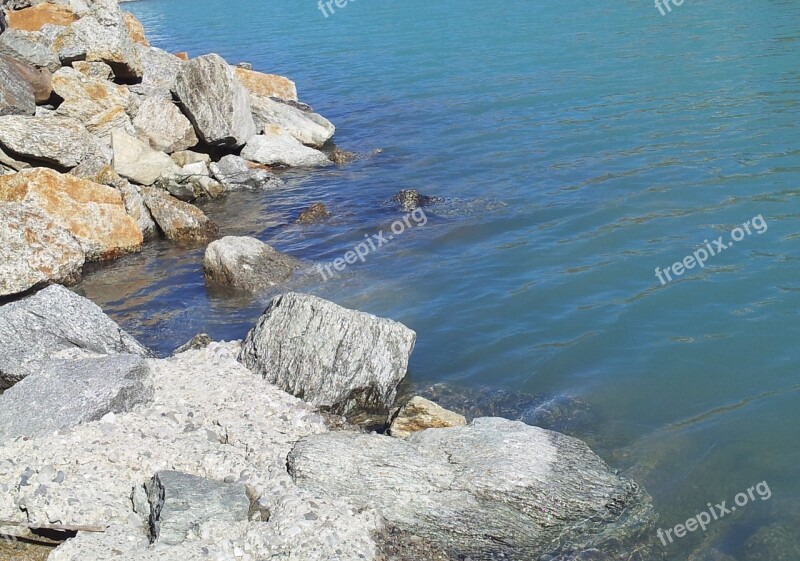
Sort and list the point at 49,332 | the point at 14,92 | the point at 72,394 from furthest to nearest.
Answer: the point at 14,92 → the point at 49,332 → the point at 72,394

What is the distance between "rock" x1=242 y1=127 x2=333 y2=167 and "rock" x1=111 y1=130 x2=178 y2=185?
305 cm

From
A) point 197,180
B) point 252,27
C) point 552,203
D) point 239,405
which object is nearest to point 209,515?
point 239,405

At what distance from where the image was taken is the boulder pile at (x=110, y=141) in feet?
49.8

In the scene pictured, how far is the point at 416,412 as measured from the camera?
9.23 m

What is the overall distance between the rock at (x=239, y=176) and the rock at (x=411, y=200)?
3890 millimetres

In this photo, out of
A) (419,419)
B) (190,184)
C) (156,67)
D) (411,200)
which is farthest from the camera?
(156,67)

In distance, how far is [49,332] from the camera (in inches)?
404

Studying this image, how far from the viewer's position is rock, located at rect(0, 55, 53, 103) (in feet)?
59.3

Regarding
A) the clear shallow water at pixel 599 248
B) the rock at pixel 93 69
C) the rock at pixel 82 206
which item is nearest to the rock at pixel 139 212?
the rock at pixel 82 206

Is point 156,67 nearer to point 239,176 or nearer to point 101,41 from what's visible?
point 101,41

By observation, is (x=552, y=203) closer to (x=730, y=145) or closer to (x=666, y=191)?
(x=666, y=191)

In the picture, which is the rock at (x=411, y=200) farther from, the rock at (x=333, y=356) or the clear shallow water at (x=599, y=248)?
the rock at (x=333, y=356)

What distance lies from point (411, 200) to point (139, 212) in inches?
225

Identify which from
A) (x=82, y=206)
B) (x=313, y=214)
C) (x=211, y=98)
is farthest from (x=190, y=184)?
(x=82, y=206)
